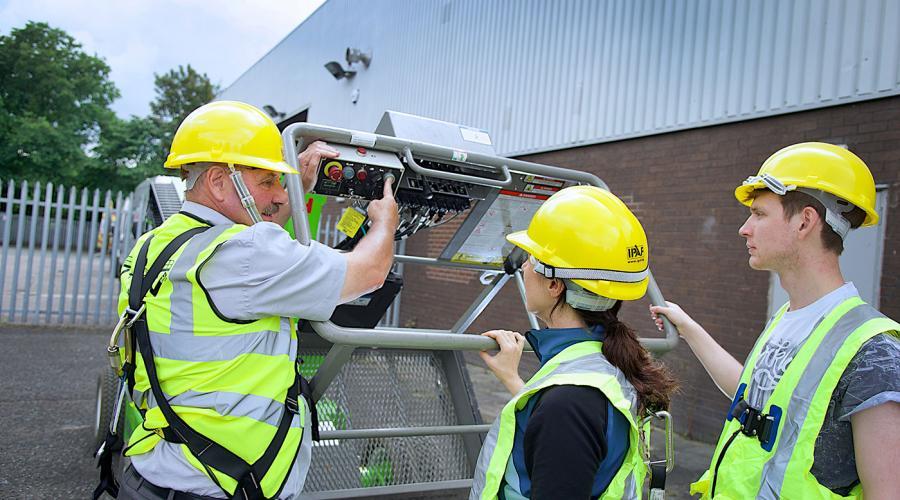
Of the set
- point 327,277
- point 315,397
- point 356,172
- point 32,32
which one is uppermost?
point 32,32

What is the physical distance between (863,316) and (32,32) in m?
40.3

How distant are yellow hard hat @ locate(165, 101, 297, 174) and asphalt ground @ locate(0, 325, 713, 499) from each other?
3.06 meters

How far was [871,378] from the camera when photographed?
5.05ft

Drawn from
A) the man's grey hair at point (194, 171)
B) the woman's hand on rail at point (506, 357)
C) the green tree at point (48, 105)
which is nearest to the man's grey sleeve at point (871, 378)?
the woman's hand on rail at point (506, 357)

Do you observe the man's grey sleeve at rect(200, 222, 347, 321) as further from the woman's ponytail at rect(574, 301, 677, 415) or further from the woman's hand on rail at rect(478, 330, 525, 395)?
the woman's ponytail at rect(574, 301, 677, 415)

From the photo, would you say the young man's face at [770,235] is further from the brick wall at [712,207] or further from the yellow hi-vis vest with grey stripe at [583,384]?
the brick wall at [712,207]

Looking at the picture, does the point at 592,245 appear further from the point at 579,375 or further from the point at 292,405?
the point at 292,405

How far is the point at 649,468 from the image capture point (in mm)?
1717

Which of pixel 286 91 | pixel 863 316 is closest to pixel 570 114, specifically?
pixel 863 316

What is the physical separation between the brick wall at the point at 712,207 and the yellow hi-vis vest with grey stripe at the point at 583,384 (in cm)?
415

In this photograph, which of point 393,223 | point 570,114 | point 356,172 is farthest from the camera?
point 570,114

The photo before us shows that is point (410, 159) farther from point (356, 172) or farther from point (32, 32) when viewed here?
point (32, 32)

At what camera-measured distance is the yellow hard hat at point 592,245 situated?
163cm

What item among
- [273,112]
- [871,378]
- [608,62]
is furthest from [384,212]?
[273,112]
